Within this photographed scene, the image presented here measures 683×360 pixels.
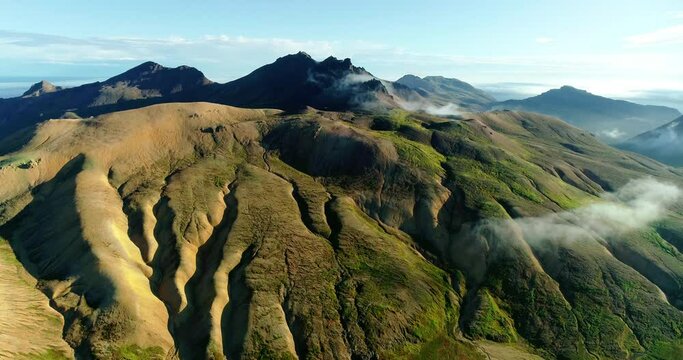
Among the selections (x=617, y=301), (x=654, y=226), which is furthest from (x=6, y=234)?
(x=654, y=226)

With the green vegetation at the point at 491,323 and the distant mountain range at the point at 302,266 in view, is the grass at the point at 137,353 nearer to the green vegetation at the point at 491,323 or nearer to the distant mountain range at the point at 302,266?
the distant mountain range at the point at 302,266

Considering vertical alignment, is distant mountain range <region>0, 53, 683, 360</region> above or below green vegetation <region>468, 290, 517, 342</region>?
above

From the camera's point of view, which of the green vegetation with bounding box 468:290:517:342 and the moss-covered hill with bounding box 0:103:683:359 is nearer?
the moss-covered hill with bounding box 0:103:683:359

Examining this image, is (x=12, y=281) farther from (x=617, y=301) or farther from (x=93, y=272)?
(x=617, y=301)

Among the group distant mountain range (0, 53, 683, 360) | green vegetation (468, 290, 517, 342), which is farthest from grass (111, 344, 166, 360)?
green vegetation (468, 290, 517, 342)

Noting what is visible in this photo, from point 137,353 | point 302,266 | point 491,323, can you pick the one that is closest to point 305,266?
point 302,266

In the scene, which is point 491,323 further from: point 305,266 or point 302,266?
point 302,266

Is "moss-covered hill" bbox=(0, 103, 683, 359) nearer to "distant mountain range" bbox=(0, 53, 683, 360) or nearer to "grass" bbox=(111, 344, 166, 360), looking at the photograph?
"grass" bbox=(111, 344, 166, 360)

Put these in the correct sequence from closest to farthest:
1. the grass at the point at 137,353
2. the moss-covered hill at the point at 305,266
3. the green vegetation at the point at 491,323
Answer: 1. the grass at the point at 137,353
2. the moss-covered hill at the point at 305,266
3. the green vegetation at the point at 491,323

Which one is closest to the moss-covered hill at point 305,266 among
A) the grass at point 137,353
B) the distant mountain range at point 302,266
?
the grass at point 137,353
